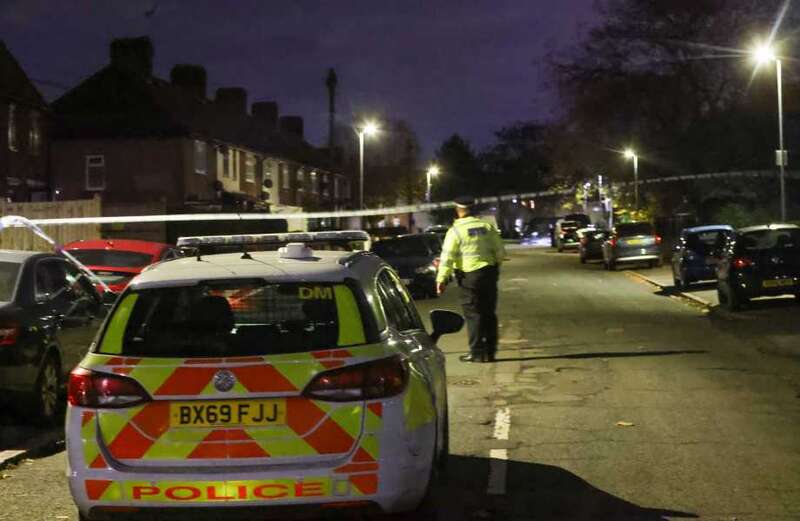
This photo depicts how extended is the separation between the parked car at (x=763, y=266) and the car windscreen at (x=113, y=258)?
33.1 ft

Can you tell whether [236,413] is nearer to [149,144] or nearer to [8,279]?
[8,279]

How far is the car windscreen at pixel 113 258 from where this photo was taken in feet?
53.0

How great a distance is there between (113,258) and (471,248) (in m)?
5.59

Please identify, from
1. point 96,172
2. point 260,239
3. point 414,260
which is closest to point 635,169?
point 96,172

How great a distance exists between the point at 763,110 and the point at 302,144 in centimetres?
2518

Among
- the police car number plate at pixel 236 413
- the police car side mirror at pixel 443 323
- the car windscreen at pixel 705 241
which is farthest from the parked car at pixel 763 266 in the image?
the police car number plate at pixel 236 413

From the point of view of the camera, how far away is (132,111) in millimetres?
44438

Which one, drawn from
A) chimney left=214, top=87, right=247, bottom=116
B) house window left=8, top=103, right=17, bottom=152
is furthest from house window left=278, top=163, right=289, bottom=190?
house window left=8, top=103, right=17, bottom=152

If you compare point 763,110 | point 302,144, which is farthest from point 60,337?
point 302,144

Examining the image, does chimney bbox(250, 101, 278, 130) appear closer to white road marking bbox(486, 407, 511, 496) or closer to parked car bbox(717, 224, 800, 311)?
parked car bbox(717, 224, 800, 311)

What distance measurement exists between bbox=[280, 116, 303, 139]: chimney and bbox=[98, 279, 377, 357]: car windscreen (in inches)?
2406

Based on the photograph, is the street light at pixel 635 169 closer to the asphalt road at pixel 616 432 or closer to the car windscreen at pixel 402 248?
the car windscreen at pixel 402 248

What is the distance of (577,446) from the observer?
880 centimetres

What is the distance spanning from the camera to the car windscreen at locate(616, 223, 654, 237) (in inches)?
1468
